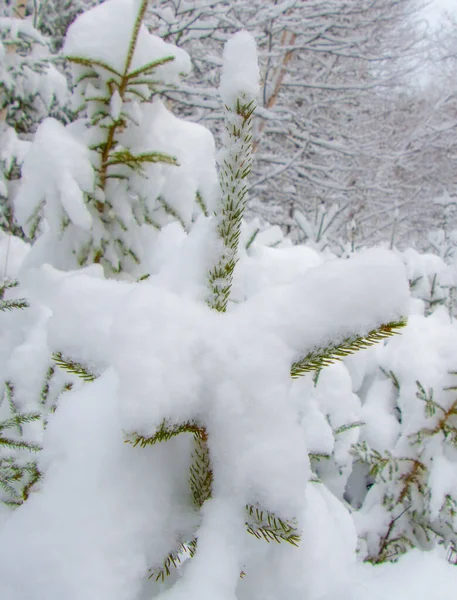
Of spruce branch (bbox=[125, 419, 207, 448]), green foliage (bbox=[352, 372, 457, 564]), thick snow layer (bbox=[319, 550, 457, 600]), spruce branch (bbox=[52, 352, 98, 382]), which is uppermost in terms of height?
spruce branch (bbox=[125, 419, 207, 448])

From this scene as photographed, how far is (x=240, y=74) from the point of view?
58 centimetres

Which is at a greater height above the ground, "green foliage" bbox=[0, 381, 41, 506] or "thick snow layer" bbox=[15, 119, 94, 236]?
"thick snow layer" bbox=[15, 119, 94, 236]

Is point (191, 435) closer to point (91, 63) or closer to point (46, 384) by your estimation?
point (46, 384)

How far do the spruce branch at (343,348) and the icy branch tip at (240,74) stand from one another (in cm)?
36

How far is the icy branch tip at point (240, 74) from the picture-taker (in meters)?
0.57

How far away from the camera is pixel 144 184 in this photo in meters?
2.07

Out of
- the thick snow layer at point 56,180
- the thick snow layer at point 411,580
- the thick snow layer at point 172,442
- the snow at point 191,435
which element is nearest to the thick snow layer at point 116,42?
the thick snow layer at point 56,180

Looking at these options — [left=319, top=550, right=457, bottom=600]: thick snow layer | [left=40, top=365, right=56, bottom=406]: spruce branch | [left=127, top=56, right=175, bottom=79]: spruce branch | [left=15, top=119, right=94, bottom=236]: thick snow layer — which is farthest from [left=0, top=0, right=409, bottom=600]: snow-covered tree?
[left=127, top=56, right=175, bottom=79]: spruce branch

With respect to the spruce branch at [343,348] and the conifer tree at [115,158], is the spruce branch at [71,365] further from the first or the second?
the conifer tree at [115,158]

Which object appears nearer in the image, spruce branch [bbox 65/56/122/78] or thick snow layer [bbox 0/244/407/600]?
thick snow layer [bbox 0/244/407/600]

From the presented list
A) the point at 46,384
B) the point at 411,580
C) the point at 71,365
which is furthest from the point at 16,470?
the point at 411,580

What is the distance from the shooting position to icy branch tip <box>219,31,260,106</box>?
22.6 inches

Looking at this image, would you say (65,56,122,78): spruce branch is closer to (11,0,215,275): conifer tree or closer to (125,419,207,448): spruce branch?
(11,0,215,275): conifer tree

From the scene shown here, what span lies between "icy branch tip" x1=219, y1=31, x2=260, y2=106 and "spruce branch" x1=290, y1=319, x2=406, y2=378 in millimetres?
362
